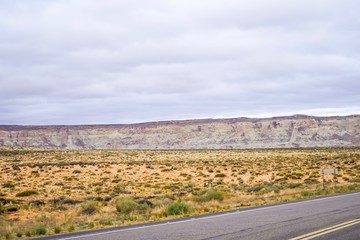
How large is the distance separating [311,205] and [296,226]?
5280 millimetres

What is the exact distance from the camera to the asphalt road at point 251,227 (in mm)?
10117

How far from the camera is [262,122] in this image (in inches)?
6176

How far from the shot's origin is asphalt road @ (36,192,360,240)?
33.2 feet

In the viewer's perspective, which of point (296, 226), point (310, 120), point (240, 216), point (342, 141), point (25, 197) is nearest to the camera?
point (296, 226)

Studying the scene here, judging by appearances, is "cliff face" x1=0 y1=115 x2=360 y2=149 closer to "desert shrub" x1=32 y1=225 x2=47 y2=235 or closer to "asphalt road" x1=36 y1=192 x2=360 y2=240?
"asphalt road" x1=36 y1=192 x2=360 y2=240

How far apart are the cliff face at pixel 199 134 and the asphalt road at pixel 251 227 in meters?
135

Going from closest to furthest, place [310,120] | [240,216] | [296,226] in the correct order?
[296,226] < [240,216] < [310,120]

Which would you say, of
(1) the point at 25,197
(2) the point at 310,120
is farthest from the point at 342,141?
(1) the point at 25,197

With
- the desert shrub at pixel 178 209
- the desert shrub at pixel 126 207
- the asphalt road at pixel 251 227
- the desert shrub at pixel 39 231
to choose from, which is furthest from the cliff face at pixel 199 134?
the desert shrub at pixel 39 231

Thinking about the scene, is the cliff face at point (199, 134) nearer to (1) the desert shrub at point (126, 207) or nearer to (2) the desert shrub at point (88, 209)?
(2) the desert shrub at point (88, 209)

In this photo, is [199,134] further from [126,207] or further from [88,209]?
[126,207]

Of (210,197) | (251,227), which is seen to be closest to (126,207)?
(210,197)

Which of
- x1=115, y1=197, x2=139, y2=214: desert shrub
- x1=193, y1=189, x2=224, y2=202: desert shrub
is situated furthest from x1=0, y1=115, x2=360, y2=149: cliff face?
x1=115, y1=197, x2=139, y2=214: desert shrub

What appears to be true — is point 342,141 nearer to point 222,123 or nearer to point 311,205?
point 222,123
